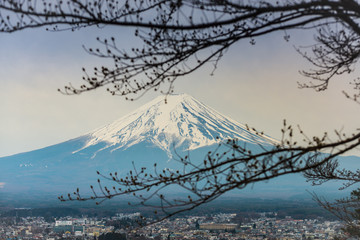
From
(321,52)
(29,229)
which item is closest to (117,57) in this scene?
(321,52)

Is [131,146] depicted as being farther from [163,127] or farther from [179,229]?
[179,229]

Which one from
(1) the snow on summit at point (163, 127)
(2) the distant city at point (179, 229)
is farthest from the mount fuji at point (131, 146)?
(2) the distant city at point (179, 229)

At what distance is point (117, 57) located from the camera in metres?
3.88

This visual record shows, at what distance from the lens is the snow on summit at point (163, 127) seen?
114250mm

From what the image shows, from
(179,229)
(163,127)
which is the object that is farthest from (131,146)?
(179,229)

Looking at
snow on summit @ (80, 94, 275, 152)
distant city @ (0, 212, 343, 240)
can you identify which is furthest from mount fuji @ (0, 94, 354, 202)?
distant city @ (0, 212, 343, 240)

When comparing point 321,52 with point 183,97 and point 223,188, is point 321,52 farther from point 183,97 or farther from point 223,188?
point 183,97

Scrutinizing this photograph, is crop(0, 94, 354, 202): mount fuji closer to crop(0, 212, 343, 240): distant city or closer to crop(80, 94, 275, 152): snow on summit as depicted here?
crop(80, 94, 275, 152): snow on summit

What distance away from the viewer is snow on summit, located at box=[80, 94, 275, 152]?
375 feet

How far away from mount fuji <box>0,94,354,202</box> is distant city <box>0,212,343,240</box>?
58.4 meters

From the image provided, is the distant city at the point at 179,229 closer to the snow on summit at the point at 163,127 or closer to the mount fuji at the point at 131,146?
the mount fuji at the point at 131,146

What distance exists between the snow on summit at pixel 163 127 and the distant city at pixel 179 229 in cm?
6350

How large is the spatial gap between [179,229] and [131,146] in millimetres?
83513

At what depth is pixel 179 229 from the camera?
37.1 metres
